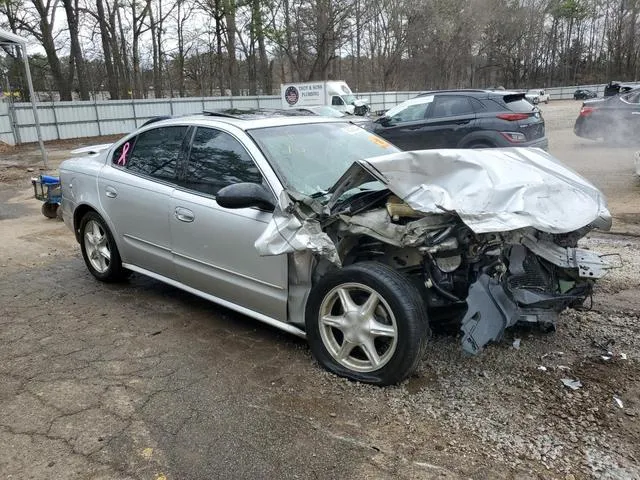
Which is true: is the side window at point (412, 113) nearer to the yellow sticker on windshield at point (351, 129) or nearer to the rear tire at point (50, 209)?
the yellow sticker on windshield at point (351, 129)

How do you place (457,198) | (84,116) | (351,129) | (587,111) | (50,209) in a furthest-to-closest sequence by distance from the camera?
(84,116) → (587,111) → (50,209) → (351,129) → (457,198)

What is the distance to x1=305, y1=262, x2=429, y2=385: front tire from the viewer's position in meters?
2.88

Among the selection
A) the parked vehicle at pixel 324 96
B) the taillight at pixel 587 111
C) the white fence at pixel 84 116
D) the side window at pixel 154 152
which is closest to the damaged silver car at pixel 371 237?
the side window at pixel 154 152

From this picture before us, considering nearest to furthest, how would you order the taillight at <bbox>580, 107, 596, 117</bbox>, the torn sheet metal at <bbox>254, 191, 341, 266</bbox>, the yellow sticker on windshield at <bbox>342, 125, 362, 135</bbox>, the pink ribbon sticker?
the torn sheet metal at <bbox>254, 191, 341, 266</bbox>, the yellow sticker on windshield at <bbox>342, 125, 362, 135</bbox>, the pink ribbon sticker, the taillight at <bbox>580, 107, 596, 117</bbox>

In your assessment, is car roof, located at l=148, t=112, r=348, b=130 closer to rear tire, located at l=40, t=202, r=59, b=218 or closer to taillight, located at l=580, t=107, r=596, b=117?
rear tire, located at l=40, t=202, r=59, b=218

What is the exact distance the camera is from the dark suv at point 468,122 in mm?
9250

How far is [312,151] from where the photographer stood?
386 centimetres

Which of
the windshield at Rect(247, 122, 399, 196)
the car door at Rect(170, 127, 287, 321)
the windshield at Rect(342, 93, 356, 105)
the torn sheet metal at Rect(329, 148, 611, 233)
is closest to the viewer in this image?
the torn sheet metal at Rect(329, 148, 611, 233)

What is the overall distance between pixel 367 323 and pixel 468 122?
289 inches

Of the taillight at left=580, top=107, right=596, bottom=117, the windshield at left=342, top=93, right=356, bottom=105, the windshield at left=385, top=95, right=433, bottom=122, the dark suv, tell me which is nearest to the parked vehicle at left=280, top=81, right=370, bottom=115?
the windshield at left=342, top=93, right=356, bottom=105

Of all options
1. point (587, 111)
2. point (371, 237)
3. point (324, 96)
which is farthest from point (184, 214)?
point (324, 96)

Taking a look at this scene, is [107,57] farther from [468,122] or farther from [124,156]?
[124,156]

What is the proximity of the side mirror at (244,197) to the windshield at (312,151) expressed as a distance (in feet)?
0.70

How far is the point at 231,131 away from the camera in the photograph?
3834mm
